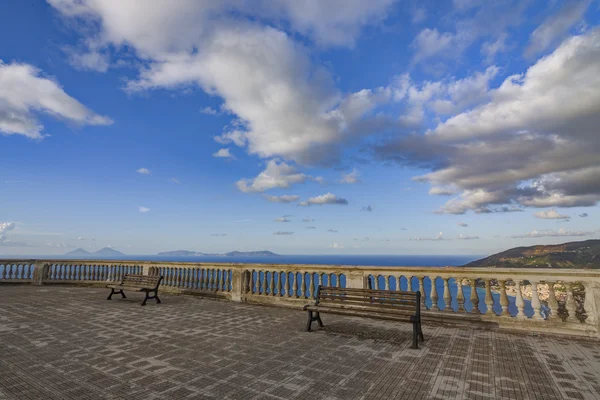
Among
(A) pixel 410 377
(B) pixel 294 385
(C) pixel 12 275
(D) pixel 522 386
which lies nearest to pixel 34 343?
(B) pixel 294 385

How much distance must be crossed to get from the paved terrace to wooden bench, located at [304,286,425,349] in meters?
0.48

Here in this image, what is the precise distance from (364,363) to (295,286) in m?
4.62

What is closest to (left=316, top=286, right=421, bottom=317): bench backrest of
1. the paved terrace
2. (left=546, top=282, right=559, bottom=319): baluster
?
the paved terrace

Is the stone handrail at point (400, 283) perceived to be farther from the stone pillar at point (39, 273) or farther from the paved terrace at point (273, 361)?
the paved terrace at point (273, 361)

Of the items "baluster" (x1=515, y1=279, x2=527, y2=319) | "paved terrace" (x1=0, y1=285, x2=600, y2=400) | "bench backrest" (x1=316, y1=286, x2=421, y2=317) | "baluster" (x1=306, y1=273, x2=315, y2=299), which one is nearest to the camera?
"paved terrace" (x1=0, y1=285, x2=600, y2=400)

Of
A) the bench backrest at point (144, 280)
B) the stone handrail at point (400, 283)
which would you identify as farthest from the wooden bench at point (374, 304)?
the bench backrest at point (144, 280)

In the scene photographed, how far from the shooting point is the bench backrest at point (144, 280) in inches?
387

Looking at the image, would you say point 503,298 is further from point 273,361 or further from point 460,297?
point 273,361

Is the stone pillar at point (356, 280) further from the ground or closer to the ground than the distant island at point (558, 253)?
further from the ground

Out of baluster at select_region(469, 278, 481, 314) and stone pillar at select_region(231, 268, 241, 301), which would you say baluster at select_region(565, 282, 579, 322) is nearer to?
baluster at select_region(469, 278, 481, 314)

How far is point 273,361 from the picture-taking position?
459cm

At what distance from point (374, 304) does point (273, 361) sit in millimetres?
2458

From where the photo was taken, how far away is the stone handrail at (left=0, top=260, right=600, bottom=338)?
20.2 ft

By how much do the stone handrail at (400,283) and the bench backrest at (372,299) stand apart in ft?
2.99
